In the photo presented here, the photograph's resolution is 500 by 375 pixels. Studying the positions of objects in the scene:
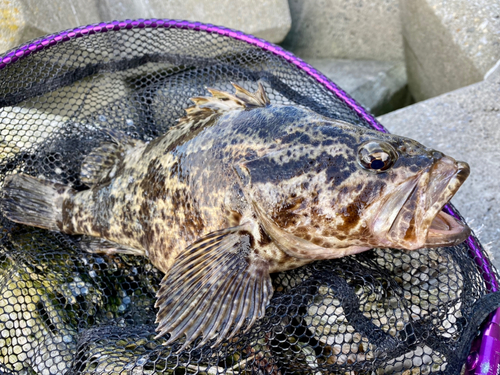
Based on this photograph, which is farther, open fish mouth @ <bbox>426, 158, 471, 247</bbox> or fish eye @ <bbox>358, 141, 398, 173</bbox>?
fish eye @ <bbox>358, 141, 398, 173</bbox>

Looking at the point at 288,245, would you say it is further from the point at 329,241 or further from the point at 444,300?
the point at 444,300

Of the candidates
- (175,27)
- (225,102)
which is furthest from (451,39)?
(225,102)

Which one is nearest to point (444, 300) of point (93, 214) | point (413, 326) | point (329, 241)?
point (413, 326)

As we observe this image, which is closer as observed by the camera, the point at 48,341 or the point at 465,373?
the point at 465,373

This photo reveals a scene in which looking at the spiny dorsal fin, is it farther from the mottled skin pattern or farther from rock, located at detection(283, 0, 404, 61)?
rock, located at detection(283, 0, 404, 61)

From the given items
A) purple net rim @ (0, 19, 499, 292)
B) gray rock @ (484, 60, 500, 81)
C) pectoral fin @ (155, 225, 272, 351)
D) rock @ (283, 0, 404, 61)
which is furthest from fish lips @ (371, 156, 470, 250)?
rock @ (283, 0, 404, 61)

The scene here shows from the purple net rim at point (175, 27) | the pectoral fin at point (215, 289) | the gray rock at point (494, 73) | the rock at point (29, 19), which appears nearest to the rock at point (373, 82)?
the gray rock at point (494, 73)
